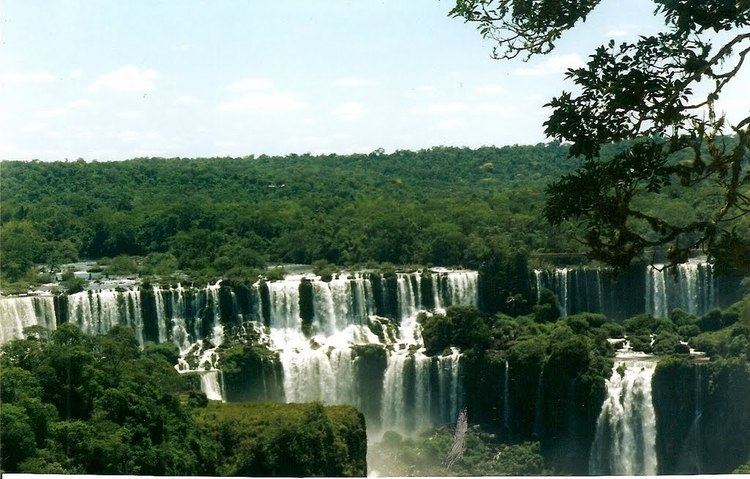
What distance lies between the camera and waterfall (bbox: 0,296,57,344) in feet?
61.4

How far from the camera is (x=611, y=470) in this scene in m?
18.6

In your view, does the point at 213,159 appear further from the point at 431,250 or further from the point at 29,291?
the point at 29,291

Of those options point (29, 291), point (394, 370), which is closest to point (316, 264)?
point (394, 370)

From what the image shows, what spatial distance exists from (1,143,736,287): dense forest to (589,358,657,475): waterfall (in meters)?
2.94

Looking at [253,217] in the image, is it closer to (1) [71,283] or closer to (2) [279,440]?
(1) [71,283]

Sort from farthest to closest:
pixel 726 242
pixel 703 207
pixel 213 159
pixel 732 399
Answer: pixel 213 159 < pixel 703 207 < pixel 732 399 < pixel 726 242

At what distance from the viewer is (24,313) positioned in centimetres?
1914

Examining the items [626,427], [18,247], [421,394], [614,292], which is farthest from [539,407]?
[18,247]

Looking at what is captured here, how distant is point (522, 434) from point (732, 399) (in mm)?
3293

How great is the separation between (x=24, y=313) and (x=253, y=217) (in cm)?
892

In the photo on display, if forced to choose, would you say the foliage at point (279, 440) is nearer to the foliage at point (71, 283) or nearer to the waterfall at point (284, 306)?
the foliage at point (71, 283)

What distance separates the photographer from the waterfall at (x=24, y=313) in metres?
18.7

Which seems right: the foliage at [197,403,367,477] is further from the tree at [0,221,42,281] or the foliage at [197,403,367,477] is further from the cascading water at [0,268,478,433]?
the tree at [0,221,42,281]

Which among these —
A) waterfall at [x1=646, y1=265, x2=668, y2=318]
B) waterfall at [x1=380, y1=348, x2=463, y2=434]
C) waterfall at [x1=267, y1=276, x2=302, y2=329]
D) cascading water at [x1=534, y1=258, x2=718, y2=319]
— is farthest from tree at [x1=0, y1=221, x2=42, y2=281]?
waterfall at [x1=646, y1=265, x2=668, y2=318]
